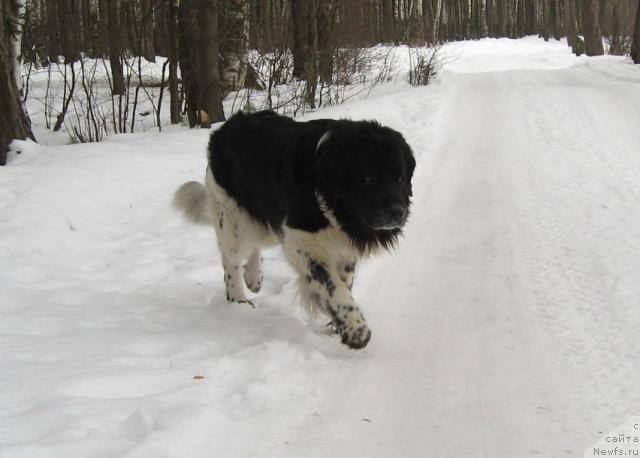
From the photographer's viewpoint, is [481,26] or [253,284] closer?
[253,284]

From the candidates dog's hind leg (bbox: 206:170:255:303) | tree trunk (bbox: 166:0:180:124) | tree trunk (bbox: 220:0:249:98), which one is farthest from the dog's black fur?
tree trunk (bbox: 220:0:249:98)

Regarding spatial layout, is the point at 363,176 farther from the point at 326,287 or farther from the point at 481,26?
the point at 481,26

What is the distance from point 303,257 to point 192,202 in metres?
1.83

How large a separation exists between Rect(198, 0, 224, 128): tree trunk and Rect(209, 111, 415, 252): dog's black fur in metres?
6.55

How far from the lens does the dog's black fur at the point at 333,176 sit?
3836 mm

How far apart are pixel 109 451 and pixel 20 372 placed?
1.05 metres

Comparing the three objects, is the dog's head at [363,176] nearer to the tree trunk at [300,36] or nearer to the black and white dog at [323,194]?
the black and white dog at [323,194]

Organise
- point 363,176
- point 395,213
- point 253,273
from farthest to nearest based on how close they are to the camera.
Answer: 1. point 253,273
2. point 363,176
3. point 395,213

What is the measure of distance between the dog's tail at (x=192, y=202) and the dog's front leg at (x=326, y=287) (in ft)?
5.07

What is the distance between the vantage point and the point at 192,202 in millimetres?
5609

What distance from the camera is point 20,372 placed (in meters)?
3.35

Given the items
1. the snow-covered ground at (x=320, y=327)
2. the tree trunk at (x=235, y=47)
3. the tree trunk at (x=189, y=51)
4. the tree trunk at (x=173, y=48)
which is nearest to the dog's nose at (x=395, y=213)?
the snow-covered ground at (x=320, y=327)

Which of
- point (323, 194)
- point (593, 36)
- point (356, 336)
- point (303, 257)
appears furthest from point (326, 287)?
point (593, 36)

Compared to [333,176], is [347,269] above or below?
below
